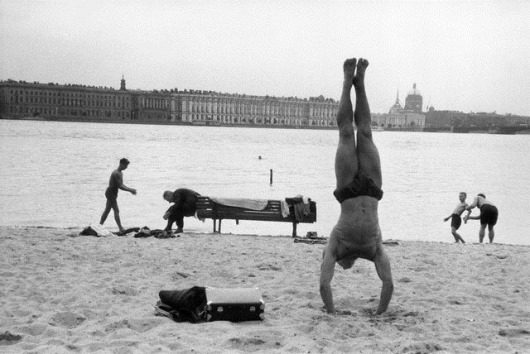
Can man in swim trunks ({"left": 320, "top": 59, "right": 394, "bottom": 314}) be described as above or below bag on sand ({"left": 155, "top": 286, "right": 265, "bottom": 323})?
above

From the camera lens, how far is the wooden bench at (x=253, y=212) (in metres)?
13.3

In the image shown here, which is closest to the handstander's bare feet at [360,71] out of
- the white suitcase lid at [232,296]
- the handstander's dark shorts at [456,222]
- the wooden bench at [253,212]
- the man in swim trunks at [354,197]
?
the man in swim trunks at [354,197]

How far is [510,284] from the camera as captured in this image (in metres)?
8.75

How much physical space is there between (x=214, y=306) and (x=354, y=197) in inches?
72.2

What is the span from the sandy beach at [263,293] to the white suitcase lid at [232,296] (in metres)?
0.25

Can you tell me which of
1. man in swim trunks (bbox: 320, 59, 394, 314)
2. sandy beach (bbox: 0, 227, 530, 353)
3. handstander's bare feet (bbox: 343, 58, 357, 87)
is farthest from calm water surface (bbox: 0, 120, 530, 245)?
handstander's bare feet (bbox: 343, 58, 357, 87)

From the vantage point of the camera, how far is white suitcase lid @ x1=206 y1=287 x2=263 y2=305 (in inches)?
265

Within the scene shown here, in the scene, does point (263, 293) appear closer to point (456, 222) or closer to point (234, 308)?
point (234, 308)

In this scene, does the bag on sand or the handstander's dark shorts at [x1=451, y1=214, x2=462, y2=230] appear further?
the handstander's dark shorts at [x1=451, y1=214, x2=462, y2=230]

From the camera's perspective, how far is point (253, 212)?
526 inches

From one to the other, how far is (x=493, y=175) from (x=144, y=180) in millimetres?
26551

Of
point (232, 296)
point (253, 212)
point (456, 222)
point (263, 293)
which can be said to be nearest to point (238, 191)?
point (456, 222)

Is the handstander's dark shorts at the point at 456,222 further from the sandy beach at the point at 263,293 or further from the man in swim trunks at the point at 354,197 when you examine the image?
the man in swim trunks at the point at 354,197

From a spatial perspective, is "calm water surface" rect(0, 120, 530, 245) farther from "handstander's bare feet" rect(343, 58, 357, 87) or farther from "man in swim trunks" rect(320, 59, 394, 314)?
"handstander's bare feet" rect(343, 58, 357, 87)
